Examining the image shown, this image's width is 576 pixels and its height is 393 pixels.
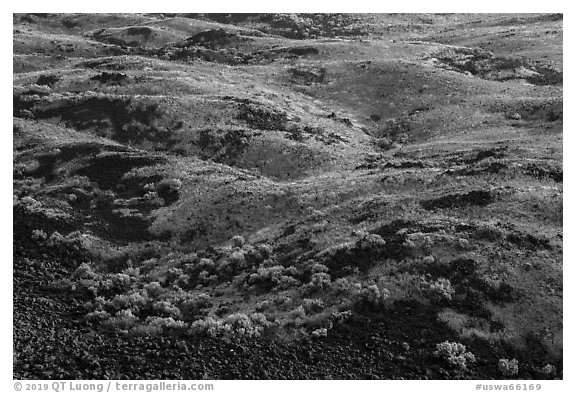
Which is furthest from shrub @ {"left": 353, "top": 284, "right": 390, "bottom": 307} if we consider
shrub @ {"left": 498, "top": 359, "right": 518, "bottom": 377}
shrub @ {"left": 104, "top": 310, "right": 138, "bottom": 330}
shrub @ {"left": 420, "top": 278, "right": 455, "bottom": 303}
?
shrub @ {"left": 104, "top": 310, "right": 138, "bottom": 330}

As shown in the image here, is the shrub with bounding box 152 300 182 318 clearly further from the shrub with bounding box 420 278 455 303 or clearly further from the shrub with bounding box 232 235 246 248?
the shrub with bounding box 420 278 455 303

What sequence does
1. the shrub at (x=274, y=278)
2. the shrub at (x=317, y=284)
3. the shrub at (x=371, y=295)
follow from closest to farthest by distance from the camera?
the shrub at (x=371, y=295), the shrub at (x=317, y=284), the shrub at (x=274, y=278)

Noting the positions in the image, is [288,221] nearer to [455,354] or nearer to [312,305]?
[312,305]

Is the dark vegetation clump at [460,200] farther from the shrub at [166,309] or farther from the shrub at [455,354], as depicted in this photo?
the shrub at [166,309]

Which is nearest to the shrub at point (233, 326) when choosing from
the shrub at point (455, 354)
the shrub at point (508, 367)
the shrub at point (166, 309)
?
the shrub at point (166, 309)

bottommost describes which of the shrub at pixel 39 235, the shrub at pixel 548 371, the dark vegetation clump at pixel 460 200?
the shrub at pixel 548 371
